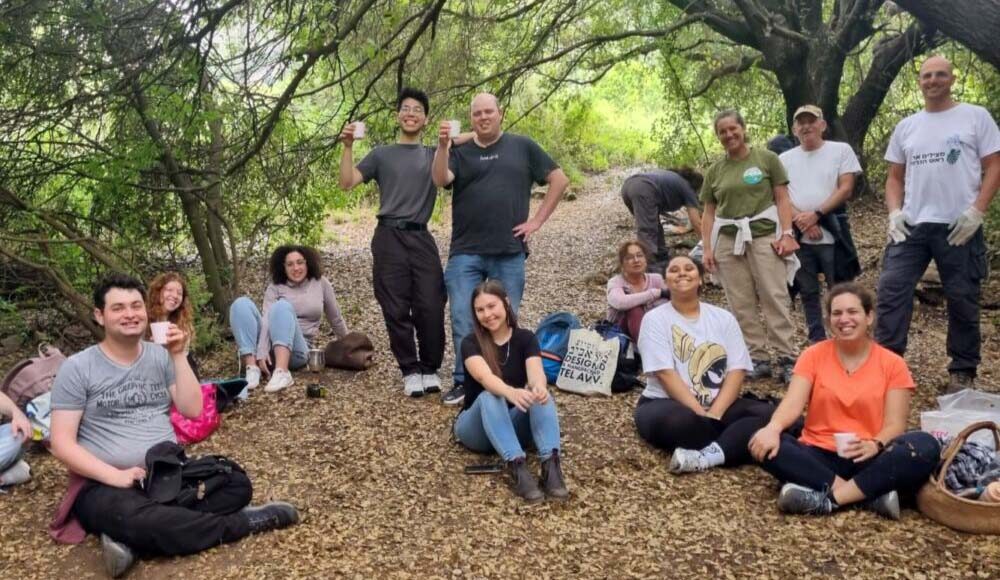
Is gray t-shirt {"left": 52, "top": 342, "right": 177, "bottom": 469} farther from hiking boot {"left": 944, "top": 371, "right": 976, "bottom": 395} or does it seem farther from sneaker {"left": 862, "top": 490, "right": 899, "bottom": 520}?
hiking boot {"left": 944, "top": 371, "right": 976, "bottom": 395}

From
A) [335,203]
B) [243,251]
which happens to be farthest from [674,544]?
[243,251]

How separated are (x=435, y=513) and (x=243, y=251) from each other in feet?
14.0

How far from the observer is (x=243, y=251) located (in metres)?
6.84

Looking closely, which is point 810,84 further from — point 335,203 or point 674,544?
point 674,544

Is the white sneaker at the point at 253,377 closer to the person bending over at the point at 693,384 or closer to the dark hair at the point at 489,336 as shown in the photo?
the dark hair at the point at 489,336

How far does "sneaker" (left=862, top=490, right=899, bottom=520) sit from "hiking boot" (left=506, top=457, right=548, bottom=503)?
124cm

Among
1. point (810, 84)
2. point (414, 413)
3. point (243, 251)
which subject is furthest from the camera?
point (810, 84)

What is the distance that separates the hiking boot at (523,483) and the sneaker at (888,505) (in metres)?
1.24

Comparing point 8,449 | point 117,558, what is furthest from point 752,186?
point 8,449

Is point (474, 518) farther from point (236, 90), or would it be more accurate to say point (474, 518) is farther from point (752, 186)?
point (236, 90)

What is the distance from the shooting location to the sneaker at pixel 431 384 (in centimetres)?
465

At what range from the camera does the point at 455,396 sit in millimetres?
4438

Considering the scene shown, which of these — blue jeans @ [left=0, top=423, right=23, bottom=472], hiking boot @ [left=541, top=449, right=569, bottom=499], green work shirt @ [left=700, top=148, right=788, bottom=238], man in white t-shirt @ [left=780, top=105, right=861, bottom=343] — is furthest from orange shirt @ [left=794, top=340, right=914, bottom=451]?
blue jeans @ [left=0, top=423, right=23, bottom=472]

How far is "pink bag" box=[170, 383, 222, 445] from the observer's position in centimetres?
400
